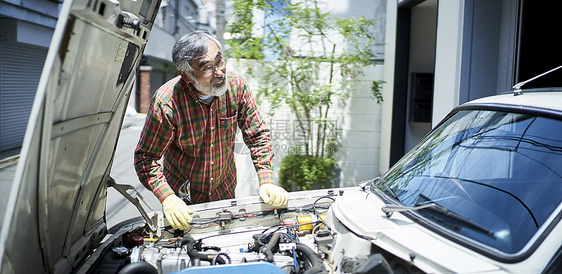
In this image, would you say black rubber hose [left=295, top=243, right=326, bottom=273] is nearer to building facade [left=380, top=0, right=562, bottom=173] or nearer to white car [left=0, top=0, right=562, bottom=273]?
white car [left=0, top=0, right=562, bottom=273]

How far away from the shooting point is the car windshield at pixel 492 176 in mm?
1604

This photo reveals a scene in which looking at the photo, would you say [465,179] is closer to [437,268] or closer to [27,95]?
[437,268]

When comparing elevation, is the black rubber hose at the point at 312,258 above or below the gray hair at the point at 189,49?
below

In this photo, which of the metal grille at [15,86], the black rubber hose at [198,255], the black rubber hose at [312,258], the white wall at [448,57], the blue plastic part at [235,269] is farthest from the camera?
the metal grille at [15,86]

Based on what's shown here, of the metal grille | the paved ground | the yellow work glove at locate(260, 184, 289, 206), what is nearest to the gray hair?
the yellow work glove at locate(260, 184, 289, 206)

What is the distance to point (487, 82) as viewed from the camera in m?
4.29

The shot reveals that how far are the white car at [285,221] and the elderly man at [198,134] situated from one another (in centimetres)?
26

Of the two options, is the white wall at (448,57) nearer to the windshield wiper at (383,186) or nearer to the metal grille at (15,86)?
the windshield wiper at (383,186)

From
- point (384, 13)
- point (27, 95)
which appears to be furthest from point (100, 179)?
point (27, 95)

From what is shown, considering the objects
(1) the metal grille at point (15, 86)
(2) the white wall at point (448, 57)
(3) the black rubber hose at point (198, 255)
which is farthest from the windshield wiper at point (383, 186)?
(1) the metal grille at point (15, 86)

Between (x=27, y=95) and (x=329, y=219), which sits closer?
(x=329, y=219)

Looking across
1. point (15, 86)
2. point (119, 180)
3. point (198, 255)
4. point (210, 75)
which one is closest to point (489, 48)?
point (210, 75)

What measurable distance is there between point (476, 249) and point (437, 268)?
176 mm

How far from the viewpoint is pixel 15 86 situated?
12141 millimetres
